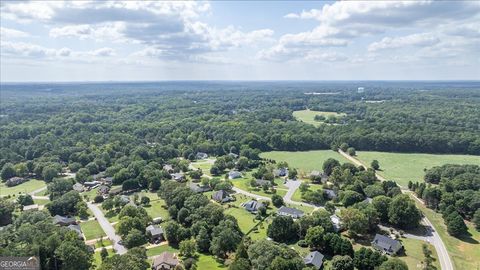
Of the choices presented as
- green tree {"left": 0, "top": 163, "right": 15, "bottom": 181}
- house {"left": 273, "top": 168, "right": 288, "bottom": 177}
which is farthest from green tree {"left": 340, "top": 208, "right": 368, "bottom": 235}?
green tree {"left": 0, "top": 163, "right": 15, "bottom": 181}

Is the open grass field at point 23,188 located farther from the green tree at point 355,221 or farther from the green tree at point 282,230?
the green tree at point 355,221

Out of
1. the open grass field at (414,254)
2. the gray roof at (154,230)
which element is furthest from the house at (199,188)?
the open grass field at (414,254)

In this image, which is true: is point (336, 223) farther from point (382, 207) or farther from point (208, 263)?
point (208, 263)

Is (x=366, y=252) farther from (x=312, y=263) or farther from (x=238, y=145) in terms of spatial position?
(x=238, y=145)

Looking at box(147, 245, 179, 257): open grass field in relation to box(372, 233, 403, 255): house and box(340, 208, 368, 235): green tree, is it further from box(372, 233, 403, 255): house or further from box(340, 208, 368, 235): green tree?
A: box(372, 233, 403, 255): house

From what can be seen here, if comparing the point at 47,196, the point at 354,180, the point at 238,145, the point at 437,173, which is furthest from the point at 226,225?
the point at 238,145

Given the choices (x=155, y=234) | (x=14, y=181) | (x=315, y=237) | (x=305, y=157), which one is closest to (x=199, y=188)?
(x=155, y=234)
